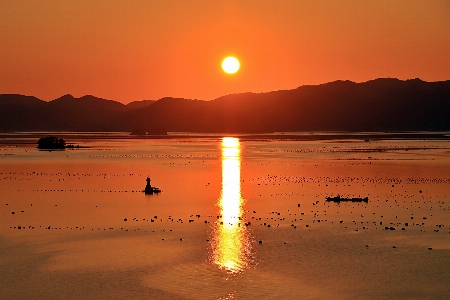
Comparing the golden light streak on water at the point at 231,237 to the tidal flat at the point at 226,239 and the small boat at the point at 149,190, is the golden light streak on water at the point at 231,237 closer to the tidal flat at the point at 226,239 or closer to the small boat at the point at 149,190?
the tidal flat at the point at 226,239

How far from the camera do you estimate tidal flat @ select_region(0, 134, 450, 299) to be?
2231 centimetres

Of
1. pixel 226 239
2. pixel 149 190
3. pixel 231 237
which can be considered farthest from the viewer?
pixel 149 190

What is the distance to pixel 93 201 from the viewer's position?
4478 centimetres

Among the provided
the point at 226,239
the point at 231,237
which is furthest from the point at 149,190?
the point at 226,239

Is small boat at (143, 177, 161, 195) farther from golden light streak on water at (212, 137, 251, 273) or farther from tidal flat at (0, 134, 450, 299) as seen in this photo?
golden light streak on water at (212, 137, 251, 273)

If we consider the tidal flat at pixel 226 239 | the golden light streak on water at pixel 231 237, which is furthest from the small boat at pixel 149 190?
the golden light streak on water at pixel 231 237

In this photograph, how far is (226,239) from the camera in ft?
99.1

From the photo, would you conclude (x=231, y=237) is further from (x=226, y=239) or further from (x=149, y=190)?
(x=149, y=190)

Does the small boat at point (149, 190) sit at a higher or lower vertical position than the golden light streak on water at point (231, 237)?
higher

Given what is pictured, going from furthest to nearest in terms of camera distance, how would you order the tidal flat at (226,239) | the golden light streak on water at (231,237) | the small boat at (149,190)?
the small boat at (149,190), the golden light streak on water at (231,237), the tidal flat at (226,239)

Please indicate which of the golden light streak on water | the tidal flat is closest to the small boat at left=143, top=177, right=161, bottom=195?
the tidal flat

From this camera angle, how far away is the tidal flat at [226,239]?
22.3 metres

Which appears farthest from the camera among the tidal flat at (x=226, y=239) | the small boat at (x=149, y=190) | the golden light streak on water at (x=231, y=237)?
the small boat at (x=149, y=190)

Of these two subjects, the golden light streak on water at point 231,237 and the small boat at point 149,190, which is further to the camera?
the small boat at point 149,190
